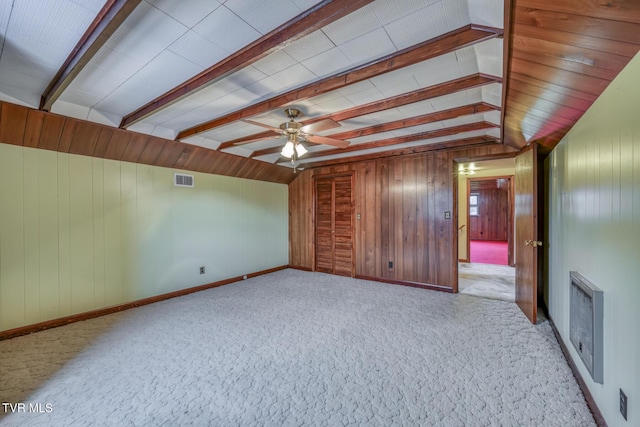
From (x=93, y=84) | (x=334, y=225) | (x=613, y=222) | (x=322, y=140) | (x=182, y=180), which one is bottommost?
(x=334, y=225)

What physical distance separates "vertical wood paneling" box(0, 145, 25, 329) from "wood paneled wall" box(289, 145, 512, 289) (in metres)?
4.27

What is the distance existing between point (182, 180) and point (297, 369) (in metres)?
3.33

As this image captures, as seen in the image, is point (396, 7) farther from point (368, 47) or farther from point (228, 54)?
point (228, 54)

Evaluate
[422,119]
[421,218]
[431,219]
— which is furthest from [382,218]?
[422,119]

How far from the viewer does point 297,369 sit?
2.10m

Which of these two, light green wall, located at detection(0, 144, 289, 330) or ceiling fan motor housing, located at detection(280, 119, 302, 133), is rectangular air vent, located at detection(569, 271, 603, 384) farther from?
light green wall, located at detection(0, 144, 289, 330)

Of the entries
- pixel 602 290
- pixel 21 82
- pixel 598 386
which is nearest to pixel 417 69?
pixel 602 290

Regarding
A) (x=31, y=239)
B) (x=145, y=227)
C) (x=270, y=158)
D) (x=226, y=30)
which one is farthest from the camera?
(x=270, y=158)

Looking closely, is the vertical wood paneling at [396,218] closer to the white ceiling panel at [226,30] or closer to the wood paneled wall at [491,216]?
the white ceiling panel at [226,30]

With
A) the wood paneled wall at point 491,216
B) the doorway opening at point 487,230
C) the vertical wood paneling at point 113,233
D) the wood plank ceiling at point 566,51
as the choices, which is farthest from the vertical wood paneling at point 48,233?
the wood paneled wall at point 491,216

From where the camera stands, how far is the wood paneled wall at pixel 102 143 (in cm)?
252

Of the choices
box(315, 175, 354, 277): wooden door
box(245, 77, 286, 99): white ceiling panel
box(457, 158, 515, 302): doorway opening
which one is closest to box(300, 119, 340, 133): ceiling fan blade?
→ box(245, 77, 286, 99): white ceiling panel

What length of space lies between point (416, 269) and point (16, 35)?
4.84 m

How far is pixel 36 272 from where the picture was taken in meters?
2.80
